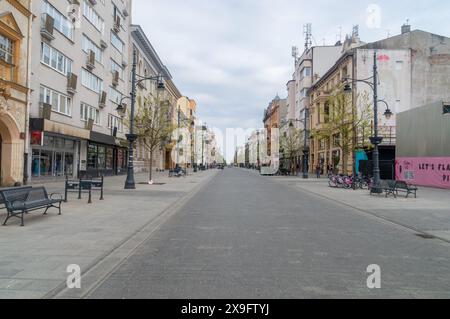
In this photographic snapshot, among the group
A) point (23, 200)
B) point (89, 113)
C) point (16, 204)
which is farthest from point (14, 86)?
point (16, 204)

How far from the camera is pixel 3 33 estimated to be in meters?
20.6

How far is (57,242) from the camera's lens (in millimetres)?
7828

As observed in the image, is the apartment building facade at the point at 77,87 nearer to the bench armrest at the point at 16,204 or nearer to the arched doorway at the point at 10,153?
the arched doorway at the point at 10,153

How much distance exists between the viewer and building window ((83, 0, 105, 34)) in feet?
109

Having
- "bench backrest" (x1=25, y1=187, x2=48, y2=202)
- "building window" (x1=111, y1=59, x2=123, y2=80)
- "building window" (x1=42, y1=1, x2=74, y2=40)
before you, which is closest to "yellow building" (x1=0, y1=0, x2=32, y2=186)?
"building window" (x1=42, y1=1, x2=74, y2=40)

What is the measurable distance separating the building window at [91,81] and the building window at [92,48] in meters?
1.77

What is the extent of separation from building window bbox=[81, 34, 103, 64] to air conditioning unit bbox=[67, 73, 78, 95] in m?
4.05

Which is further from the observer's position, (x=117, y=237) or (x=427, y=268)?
(x=117, y=237)

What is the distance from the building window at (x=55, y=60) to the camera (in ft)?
85.0

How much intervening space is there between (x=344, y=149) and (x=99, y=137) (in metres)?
20.9

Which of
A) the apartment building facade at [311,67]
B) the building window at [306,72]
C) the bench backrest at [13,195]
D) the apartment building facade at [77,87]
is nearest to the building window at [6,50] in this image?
the apartment building facade at [77,87]

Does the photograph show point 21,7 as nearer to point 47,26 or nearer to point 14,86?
point 47,26
